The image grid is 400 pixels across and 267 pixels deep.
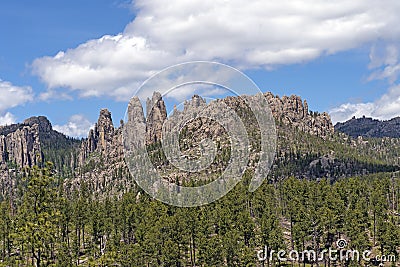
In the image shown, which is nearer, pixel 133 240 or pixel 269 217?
pixel 269 217

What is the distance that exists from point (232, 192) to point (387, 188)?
4364 cm

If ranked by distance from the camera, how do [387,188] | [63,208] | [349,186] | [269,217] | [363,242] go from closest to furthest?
1. [363,242]
2. [269,217]
3. [63,208]
4. [349,186]
5. [387,188]

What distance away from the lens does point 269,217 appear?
82.9 meters

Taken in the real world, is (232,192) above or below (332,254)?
above

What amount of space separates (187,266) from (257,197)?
962 inches

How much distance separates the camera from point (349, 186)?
10669 cm

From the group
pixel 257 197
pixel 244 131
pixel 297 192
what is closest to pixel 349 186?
pixel 297 192

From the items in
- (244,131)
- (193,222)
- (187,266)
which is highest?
(244,131)

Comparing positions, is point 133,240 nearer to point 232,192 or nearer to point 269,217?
point 232,192

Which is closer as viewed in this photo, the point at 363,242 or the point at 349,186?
the point at 363,242

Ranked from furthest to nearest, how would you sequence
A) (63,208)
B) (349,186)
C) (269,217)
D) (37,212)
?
(349,186) < (63,208) < (269,217) < (37,212)

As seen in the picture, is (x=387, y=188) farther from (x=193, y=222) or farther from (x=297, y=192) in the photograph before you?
(x=193, y=222)

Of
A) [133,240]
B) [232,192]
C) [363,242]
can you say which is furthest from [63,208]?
[363,242]

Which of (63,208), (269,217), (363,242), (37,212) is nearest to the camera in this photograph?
(37,212)
